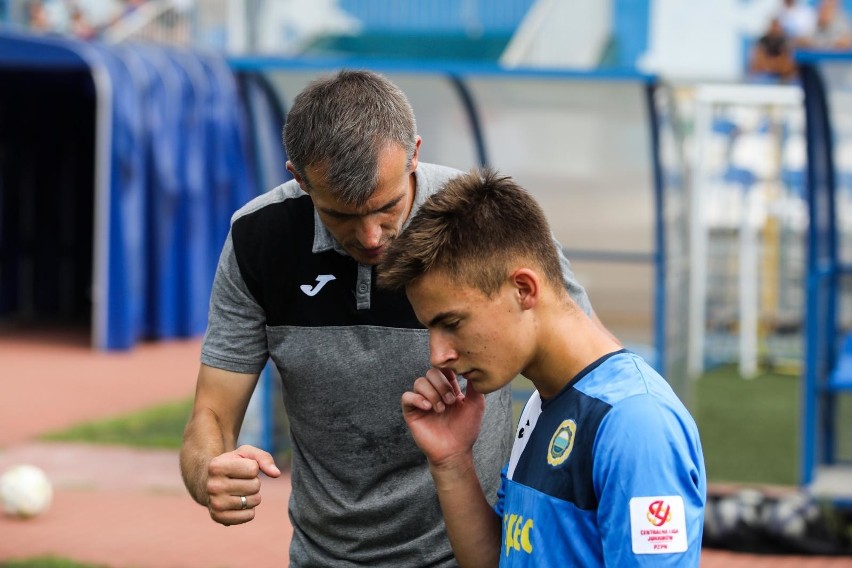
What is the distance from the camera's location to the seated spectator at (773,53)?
16.0 meters

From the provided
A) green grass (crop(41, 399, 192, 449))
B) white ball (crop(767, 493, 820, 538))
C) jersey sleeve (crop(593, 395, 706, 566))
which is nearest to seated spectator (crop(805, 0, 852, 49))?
green grass (crop(41, 399, 192, 449))

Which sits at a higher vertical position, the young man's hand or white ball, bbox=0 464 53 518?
the young man's hand

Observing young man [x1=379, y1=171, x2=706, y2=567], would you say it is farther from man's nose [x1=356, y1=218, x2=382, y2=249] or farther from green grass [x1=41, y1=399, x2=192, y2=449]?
green grass [x1=41, y1=399, x2=192, y2=449]

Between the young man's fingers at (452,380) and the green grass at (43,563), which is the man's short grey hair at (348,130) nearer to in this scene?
the young man's fingers at (452,380)

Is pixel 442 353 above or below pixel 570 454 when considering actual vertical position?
above

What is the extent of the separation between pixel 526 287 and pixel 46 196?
1650 cm

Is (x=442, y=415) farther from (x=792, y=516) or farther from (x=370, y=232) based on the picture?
(x=792, y=516)

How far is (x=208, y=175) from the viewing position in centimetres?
1556

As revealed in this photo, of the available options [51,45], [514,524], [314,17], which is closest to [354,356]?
[514,524]

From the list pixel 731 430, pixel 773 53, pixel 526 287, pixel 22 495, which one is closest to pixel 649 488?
pixel 526 287

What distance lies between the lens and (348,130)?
8.74 ft

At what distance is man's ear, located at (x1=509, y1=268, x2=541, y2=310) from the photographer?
230 centimetres

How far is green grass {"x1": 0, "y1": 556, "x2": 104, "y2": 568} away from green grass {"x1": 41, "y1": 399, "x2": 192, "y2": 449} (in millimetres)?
2798

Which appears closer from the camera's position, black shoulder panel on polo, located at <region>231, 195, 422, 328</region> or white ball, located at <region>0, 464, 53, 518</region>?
black shoulder panel on polo, located at <region>231, 195, 422, 328</region>
